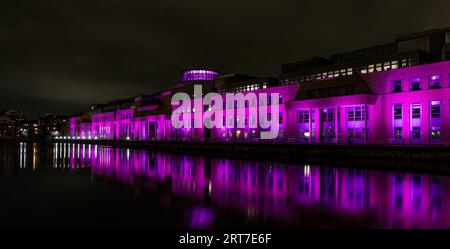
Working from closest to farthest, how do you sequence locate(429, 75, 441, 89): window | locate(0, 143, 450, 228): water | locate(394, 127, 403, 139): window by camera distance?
locate(0, 143, 450, 228): water
locate(429, 75, 441, 89): window
locate(394, 127, 403, 139): window

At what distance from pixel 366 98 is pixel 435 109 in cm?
774

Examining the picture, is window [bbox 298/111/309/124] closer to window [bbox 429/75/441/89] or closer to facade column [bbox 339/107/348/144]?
facade column [bbox 339/107/348/144]

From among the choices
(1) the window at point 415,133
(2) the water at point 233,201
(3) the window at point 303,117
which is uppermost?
(3) the window at point 303,117

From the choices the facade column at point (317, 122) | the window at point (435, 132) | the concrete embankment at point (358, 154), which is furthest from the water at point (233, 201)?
the facade column at point (317, 122)

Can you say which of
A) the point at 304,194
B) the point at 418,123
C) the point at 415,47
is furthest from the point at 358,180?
the point at 415,47

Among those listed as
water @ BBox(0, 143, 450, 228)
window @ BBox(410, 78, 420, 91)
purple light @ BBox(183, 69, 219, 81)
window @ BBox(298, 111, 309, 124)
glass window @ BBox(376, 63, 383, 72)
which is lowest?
water @ BBox(0, 143, 450, 228)

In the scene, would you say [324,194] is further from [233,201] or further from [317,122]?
[317,122]

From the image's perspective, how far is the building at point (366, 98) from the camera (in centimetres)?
3738

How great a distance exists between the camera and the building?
3738cm

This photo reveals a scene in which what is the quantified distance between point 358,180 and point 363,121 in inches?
1017

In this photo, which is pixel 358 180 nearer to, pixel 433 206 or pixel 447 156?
pixel 433 206

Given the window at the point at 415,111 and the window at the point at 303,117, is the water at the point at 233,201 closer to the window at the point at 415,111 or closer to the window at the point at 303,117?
the window at the point at 415,111

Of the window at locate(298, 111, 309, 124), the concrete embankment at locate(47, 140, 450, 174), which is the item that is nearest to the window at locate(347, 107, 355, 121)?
the window at locate(298, 111, 309, 124)

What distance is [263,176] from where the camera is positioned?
21.9 meters
